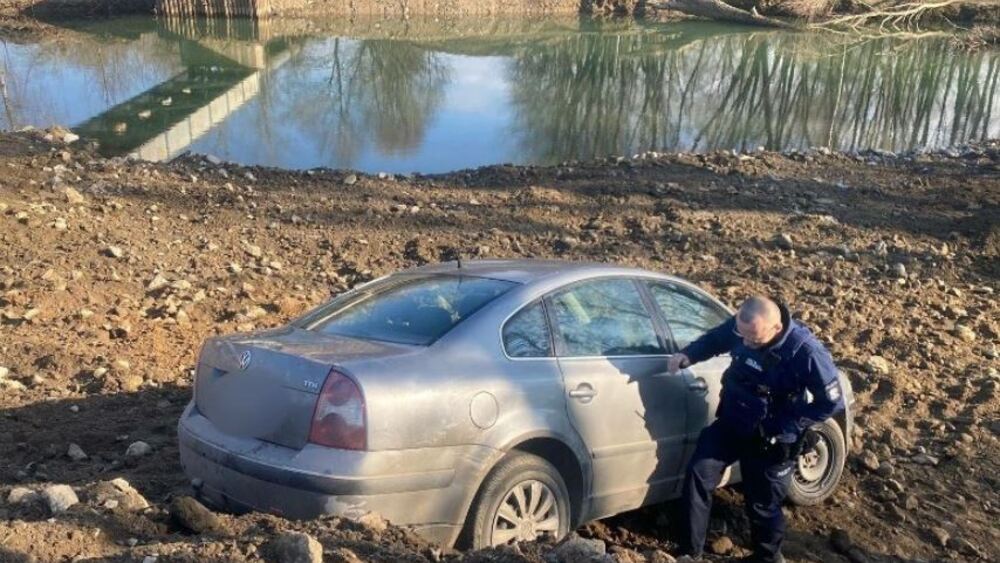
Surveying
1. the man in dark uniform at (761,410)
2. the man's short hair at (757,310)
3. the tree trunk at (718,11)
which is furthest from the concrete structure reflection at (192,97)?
the tree trunk at (718,11)

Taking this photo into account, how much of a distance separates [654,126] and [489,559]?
67.0 feet

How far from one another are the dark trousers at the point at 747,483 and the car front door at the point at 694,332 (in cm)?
24

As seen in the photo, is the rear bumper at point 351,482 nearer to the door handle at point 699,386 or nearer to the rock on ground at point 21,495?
the rock on ground at point 21,495

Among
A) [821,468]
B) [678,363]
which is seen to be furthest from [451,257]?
[678,363]

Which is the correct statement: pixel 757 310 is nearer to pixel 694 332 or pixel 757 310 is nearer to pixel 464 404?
pixel 694 332

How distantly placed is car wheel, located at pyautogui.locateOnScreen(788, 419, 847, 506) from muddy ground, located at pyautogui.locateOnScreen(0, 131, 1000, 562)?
13cm

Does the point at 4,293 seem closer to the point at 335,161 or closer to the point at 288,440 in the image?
the point at 288,440

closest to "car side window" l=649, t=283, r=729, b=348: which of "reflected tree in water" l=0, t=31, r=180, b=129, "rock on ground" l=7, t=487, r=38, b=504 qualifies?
"rock on ground" l=7, t=487, r=38, b=504

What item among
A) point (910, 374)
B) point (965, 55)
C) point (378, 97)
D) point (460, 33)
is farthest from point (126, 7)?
point (910, 374)

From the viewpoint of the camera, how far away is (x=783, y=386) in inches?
211

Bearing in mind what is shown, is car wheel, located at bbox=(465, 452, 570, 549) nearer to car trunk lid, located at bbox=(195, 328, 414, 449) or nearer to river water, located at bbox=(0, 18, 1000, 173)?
car trunk lid, located at bbox=(195, 328, 414, 449)

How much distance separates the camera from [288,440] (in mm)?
4676

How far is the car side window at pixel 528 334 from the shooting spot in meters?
5.07

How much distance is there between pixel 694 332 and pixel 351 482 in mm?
2324
